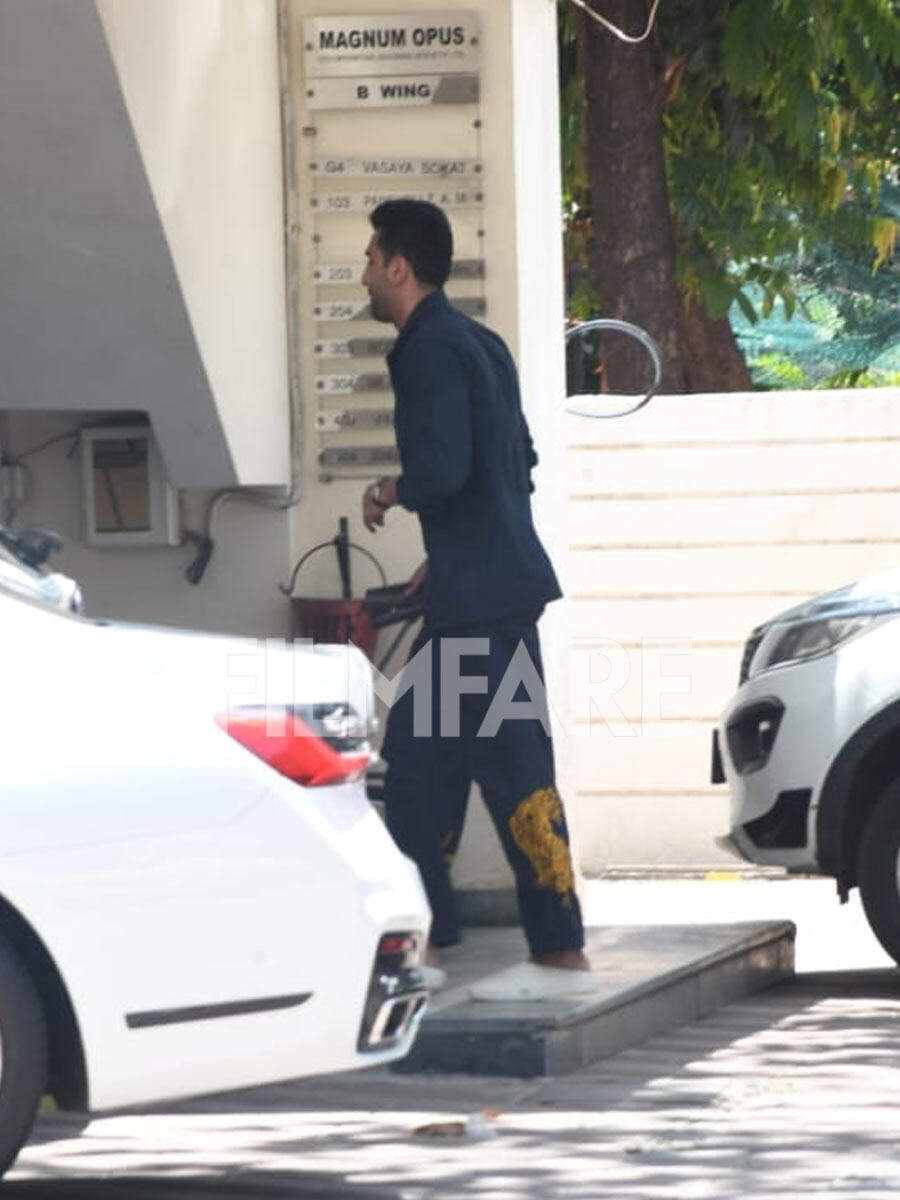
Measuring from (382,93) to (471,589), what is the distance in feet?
7.89

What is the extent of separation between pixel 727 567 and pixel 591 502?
64 cm

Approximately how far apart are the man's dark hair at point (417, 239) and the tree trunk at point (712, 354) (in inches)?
502

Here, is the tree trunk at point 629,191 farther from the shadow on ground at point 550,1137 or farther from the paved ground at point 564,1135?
the shadow on ground at point 550,1137

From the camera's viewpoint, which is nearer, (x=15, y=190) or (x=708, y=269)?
(x=15, y=190)

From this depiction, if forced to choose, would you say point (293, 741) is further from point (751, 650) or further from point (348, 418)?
point (751, 650)

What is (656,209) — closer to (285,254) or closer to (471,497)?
(285,254)

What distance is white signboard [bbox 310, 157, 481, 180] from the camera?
32.7 feet

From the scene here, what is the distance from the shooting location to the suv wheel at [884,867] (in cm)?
927

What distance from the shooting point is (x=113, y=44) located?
8.70 meters

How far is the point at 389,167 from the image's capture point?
9.98 metres

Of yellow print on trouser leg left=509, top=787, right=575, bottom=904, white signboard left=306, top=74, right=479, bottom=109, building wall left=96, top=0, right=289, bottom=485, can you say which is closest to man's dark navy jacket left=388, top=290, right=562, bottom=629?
yellow print on trouser leg left=509, top=787, right=575, bottom=904

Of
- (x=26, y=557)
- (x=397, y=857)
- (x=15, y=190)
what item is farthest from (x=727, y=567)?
(x=397, y=857)

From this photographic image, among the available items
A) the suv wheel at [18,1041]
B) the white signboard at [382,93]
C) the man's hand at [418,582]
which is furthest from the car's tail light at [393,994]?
the white signboard at [382,93]

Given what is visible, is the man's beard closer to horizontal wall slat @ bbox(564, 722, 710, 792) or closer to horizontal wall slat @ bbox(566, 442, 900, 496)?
horizontal wall slat @ bbox(566, 442, 900, 496)
